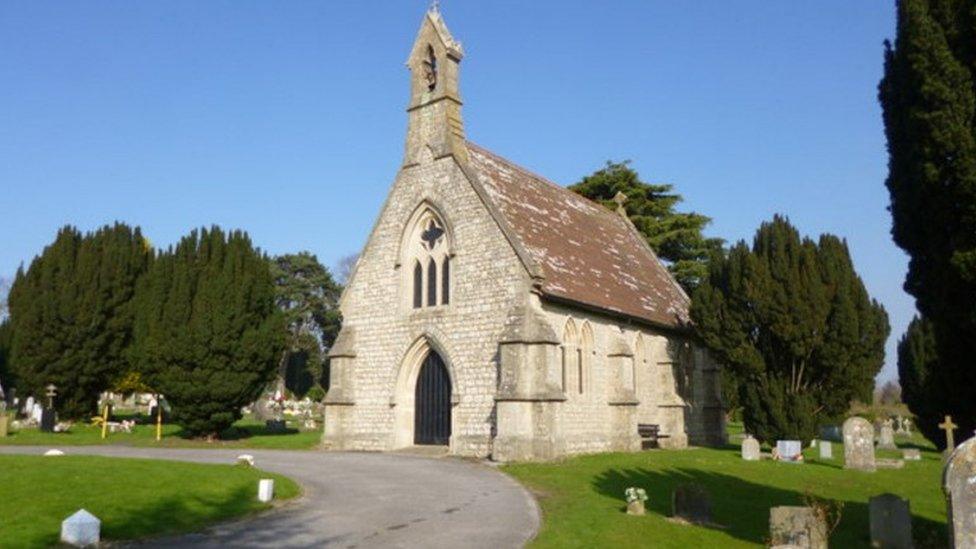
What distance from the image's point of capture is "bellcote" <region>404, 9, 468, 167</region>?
2628 centimetres

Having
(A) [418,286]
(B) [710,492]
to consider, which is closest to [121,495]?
(B) [710,492]

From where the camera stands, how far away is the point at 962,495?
312 inches

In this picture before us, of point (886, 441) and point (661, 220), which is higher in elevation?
point (661, 220)

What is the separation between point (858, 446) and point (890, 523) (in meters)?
11.0

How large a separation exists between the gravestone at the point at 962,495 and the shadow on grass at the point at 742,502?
4381 millimetres

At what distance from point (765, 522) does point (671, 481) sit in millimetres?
4940

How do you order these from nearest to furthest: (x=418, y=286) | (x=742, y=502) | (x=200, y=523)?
(x=200, y=523), (x=742, y=502), (x=418, y=286)

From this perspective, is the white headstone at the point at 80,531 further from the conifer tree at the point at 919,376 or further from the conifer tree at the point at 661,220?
the conifer tree at the point at 661,220

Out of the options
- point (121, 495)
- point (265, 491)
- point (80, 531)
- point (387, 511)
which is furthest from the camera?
point (265, 491)

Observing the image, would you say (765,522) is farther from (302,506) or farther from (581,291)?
(581,291)

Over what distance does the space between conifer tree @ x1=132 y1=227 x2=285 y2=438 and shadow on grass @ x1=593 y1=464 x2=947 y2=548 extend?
16.6 metres

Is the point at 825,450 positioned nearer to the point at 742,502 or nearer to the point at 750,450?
the point at 750,450

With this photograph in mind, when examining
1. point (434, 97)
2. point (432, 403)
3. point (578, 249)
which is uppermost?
point (434, 97)

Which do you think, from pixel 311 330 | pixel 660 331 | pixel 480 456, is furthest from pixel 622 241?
Answer: pixel 311 330
